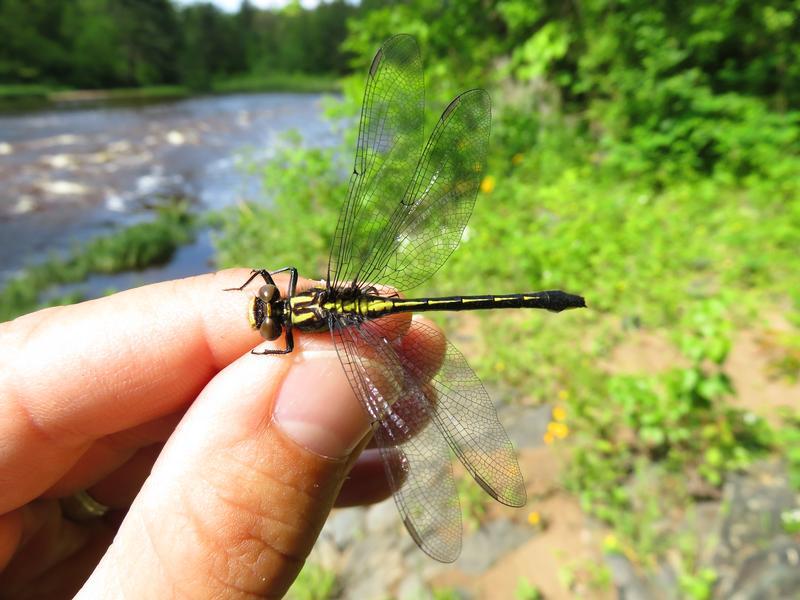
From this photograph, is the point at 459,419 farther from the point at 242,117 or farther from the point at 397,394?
the point at 242,117

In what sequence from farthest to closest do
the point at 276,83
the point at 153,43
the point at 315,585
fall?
1. the point at 153,43
2. the point at 276,83
3. the point at 315,585

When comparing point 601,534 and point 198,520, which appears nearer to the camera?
point 198,520

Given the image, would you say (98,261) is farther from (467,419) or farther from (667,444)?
(667,444)

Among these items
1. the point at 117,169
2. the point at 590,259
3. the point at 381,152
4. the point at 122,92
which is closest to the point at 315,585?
the point at 381,152

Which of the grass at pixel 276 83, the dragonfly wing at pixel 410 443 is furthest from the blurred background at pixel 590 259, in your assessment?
the grass at pixel 276 83

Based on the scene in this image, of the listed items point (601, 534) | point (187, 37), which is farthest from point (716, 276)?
point (187, 37)

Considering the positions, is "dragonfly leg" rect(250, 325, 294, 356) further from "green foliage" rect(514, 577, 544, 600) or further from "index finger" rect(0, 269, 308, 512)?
"green foliage" rect(514, 577, 544, 600)
